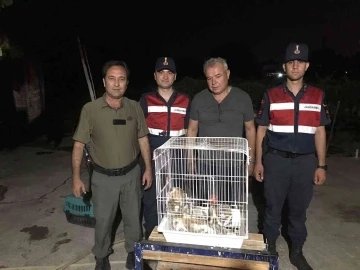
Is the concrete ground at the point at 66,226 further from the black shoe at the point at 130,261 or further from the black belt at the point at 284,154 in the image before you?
the black belt at the point at 284,154

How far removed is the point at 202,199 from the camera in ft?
7.23

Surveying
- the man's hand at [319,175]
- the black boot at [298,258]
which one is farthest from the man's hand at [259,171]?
the black boot at [298,258]

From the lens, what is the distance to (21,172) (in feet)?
20.3

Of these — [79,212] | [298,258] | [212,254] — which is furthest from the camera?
[79,212]

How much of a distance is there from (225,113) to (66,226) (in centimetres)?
251

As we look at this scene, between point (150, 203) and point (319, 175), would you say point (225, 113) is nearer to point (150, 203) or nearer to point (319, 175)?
point (319, 175)

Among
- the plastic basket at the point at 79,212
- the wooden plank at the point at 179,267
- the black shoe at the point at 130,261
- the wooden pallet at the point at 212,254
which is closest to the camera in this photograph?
the wooden pallet at the point at 212,254

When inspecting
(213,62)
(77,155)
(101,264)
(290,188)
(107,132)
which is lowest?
(101,264)

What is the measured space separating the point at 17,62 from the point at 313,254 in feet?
20.2

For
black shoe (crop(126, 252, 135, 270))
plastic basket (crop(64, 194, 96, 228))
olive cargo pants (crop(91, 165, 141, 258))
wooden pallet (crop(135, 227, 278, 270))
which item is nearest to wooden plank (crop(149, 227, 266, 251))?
wooden pallet (crop(135, 227, 278, 270))

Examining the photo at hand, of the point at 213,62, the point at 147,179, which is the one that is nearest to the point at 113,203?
the point at 147,179

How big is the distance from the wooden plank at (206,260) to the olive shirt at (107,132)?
33.5 inches

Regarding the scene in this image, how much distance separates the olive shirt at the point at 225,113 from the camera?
2779 mm

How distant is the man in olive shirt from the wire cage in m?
0.40
